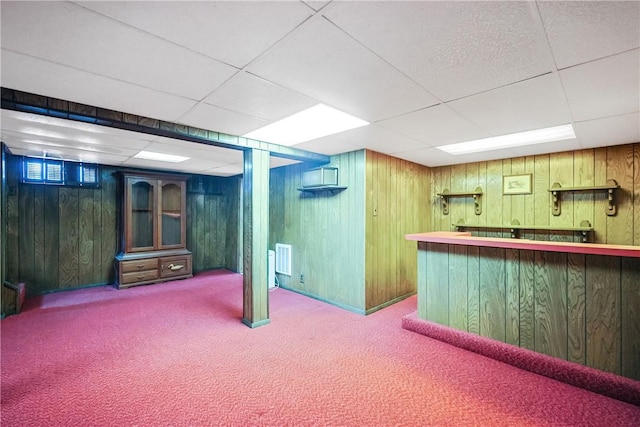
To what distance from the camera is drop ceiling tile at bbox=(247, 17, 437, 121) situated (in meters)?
1.34

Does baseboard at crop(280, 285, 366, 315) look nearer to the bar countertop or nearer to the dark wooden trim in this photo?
the bar countertop

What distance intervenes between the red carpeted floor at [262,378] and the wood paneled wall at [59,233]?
127cm

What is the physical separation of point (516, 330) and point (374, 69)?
2.50 meters

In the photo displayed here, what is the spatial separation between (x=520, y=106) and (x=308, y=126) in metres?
1.73

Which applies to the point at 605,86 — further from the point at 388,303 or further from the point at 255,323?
the point at 255,323

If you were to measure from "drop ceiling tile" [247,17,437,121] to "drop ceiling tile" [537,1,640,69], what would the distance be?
0.70 meters

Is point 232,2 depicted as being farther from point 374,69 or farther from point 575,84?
point 575,84

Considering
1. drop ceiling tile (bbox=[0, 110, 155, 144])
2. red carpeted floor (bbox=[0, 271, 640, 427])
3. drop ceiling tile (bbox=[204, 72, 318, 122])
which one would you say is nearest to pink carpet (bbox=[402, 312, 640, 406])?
red carpeted floor (bbox=[0, 271, 640, 427])

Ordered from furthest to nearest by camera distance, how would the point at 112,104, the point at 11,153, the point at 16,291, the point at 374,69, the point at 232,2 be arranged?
the point at 11,153, the point at 16,291, the point at 112,104, the point at 374,69, the point at 232,2

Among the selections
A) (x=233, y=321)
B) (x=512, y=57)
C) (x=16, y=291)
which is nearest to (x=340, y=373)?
(x=233, y=321)

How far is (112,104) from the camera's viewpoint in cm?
211

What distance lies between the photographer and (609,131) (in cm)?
274

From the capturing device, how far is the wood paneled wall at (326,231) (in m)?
3.68

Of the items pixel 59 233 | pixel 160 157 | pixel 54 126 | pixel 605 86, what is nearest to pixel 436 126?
pixel 605 86
